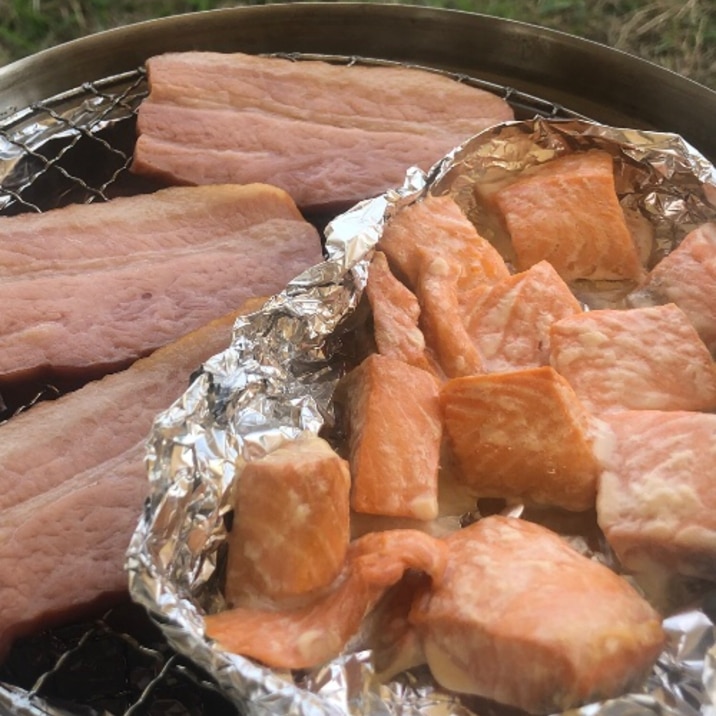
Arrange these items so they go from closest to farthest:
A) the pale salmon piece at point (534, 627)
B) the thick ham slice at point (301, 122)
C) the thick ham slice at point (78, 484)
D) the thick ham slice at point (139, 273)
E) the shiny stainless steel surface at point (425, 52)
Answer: the pale salmon piece at point (534, 627), the thick ham slice at point (78, 484), the thick ham slice at point (139, 273), the thick ham slice at point (301, 122), the shiny stainless steel surface at point (425, 52)

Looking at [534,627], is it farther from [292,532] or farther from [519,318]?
[519,318]

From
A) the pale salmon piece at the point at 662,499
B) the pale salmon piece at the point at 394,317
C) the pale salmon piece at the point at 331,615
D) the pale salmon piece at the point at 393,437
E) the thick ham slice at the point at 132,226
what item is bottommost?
the pale salmon piece at the point at 662,499

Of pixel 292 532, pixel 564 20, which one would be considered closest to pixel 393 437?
pixel 292 532

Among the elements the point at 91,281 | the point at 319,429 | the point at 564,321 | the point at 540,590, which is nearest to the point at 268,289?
the point at 91,281

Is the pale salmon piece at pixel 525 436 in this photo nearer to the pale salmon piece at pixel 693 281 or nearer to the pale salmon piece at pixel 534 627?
the pale salmon piece at pixel 534 627

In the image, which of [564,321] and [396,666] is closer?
[396,666]

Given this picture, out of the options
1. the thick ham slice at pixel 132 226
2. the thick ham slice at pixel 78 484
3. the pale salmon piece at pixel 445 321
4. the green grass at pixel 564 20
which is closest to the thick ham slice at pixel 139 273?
the thick ham slice at pixel 132 226

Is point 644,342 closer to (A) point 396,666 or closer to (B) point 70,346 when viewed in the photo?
(A) point 396,666
